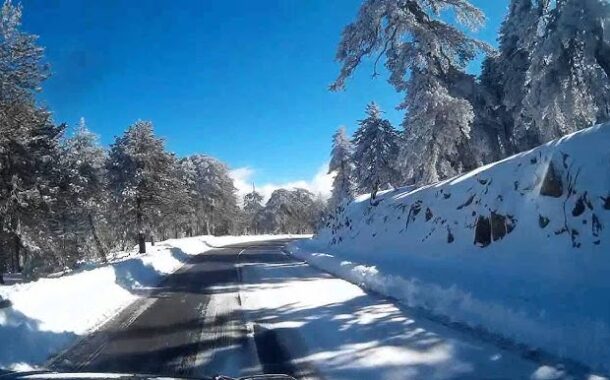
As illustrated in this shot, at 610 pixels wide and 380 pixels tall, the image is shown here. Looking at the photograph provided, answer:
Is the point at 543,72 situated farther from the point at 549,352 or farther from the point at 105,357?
the point at 105,357

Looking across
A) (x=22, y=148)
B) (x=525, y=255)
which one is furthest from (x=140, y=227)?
(x=525, y=255)

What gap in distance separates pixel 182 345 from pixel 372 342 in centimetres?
306

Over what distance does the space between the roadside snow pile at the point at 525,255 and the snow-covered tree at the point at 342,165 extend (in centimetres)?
3686

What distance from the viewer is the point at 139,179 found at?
33.5 metres

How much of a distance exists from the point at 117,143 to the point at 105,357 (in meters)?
30.9

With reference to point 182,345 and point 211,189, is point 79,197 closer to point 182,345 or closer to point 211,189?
point 182,345

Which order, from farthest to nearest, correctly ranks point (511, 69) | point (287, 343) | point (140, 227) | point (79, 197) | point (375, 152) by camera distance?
point (375, 152) < point (140, 227) < point (79, 197) < point (511, 69) < point (287, 343)

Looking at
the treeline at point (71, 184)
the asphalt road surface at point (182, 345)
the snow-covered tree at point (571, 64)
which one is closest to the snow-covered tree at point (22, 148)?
the treeline at point (71, 184)

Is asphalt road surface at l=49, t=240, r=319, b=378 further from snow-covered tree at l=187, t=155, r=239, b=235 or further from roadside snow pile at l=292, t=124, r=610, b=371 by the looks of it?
snow-covered tree at l=187, t=155, r=239, b=235

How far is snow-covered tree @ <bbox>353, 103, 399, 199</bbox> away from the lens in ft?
135

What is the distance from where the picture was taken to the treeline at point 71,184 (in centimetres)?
1700

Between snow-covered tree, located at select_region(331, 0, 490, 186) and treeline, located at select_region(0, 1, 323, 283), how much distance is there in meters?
12.2

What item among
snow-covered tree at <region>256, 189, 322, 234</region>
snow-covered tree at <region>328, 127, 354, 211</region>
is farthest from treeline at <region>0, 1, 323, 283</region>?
snow-covered tree at <region>256, 189, 322, 234</region>

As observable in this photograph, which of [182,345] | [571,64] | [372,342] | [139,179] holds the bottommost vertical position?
[372,342]
